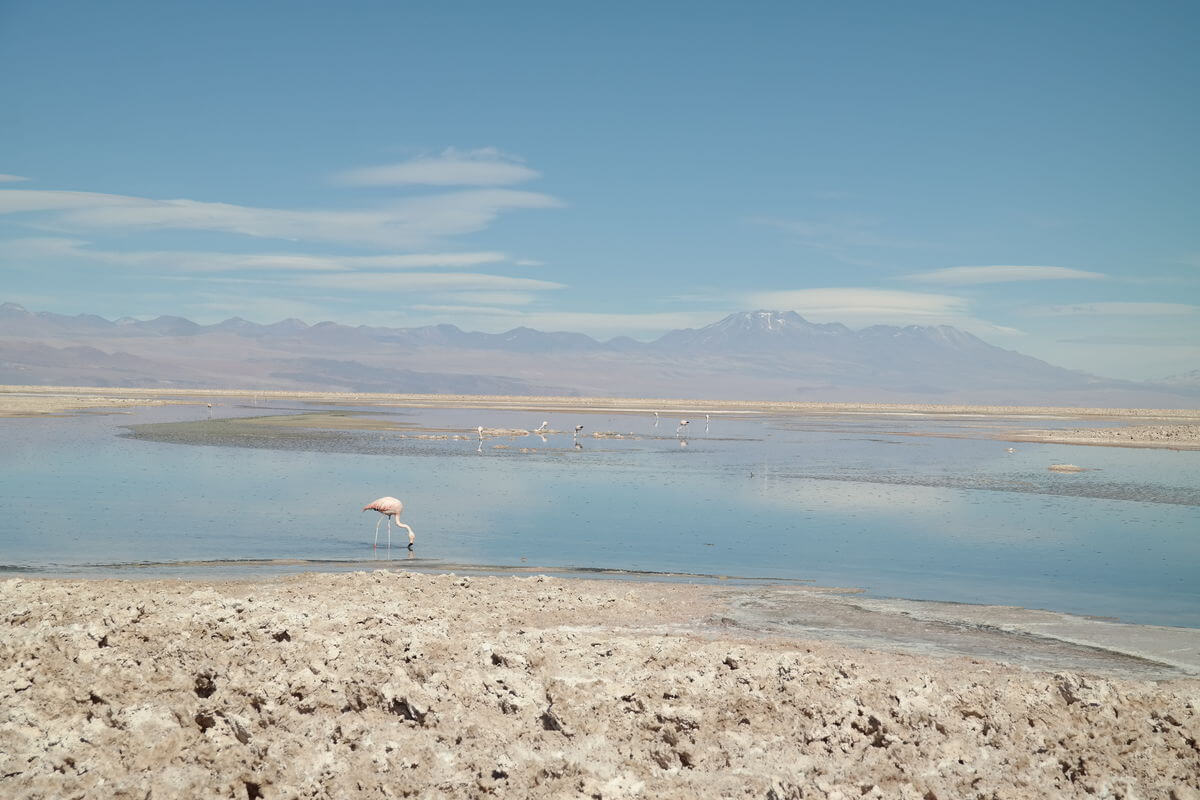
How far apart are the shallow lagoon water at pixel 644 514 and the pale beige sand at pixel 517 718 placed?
656 centimetres

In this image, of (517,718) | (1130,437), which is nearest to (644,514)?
(517,718)

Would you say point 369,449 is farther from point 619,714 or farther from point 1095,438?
point 1095,438

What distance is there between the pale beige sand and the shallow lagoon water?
21.5 ft

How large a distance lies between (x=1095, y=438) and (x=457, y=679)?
56.6 m

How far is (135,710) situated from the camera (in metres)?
7.45

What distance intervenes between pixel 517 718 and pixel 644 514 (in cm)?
1549

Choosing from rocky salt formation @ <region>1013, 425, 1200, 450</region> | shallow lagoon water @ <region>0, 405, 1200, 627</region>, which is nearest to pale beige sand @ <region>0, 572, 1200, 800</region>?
shallow lagoon water @ <region>0, 405, 1200, 627</region>

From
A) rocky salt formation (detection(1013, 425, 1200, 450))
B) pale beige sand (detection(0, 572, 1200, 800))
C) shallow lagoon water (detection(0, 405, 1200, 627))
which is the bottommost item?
shallow lagoon water (detection(0, 405, 1200, 627))

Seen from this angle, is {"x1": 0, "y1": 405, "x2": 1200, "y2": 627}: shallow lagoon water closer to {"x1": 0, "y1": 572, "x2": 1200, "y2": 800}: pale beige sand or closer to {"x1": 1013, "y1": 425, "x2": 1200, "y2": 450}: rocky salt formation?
{"x1": 0, "y1": 572, "x2": 1200, "y2": 800}: pale beige sand

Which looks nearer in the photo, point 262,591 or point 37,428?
point 262,591

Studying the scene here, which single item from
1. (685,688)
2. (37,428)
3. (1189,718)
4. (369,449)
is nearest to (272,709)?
(685,688)

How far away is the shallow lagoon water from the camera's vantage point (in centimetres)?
1633

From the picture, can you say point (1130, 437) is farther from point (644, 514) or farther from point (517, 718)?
point (517, 718)

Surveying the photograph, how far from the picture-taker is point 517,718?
7.60 m
